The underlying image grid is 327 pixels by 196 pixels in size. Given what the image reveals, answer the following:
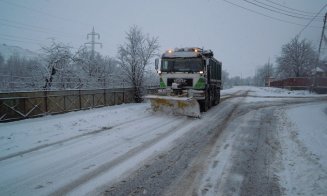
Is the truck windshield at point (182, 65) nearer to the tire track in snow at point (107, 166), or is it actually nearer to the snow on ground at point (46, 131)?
the snow on ground at point (46, 131)

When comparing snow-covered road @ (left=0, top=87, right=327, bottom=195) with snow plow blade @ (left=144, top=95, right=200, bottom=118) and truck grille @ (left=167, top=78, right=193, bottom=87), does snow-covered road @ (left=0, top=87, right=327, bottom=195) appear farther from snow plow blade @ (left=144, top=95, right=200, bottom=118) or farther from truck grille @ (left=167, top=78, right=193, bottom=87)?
truck grille @ (left=167, top=78, right=193, bottom=87)

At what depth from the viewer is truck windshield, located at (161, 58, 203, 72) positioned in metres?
15.0

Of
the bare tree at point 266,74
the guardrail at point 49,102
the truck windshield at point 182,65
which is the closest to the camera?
the guardrail at point 49,102

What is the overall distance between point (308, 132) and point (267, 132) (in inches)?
57.1

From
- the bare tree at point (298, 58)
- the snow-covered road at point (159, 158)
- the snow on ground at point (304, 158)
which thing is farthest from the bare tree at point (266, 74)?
the snow-covered road at point (159, 158)

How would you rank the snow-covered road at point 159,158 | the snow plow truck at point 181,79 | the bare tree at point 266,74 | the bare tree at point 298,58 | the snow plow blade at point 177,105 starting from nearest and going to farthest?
the snow-covered road at point 159,158
the snow plow blade at point 177,105
the snow plow truck at point 181,79
the bare tree at point 298,58
the bare tree at point 266,74

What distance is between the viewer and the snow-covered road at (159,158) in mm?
Result: 5039

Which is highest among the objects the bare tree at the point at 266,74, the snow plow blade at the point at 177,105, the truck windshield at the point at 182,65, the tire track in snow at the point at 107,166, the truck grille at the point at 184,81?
the bare tree at the point at 266,74

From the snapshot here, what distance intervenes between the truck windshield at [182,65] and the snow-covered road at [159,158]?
4.60 m

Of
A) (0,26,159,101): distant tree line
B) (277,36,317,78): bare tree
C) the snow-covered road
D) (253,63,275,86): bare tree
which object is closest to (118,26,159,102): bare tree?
(0,26,159,101): distant tree line

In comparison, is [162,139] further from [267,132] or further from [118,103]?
[118,103]

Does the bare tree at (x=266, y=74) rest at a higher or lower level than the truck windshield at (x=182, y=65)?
higher

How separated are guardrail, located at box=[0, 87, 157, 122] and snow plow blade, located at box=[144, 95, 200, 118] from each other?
510 cm

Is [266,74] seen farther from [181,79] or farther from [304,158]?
[304,158]
